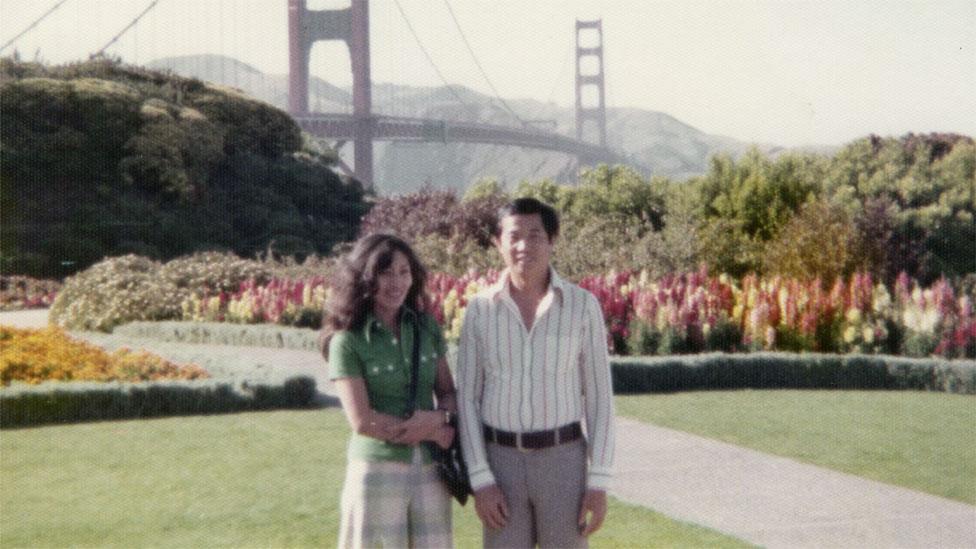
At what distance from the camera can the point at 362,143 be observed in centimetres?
4100

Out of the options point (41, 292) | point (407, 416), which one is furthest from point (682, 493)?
A: point (41, 292)

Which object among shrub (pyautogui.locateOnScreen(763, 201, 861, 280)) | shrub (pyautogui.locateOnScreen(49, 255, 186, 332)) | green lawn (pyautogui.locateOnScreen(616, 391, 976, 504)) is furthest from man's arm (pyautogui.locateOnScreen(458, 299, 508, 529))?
shrub (pyautogui.locateOnScreen(49, 255, 186, 332))

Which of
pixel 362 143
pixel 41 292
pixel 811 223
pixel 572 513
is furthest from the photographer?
pixel 362 143

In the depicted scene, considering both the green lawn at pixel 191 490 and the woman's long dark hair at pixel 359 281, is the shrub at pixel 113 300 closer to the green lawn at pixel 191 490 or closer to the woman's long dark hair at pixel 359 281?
the green lawn at pixel 191 490

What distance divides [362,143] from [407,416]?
38256mm

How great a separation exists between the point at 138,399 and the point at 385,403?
5.85 metres

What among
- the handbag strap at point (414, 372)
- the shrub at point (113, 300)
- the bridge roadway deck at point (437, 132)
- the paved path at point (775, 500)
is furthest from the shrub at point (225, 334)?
the bridge roadway deck at point (437, 132)

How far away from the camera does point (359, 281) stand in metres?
3.30

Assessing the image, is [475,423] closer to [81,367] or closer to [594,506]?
[594,506]

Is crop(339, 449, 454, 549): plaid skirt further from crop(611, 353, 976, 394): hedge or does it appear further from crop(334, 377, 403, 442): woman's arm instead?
crop(611, 353, 976, 394): hedge

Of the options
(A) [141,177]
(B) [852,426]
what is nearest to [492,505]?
(B) [852,426]

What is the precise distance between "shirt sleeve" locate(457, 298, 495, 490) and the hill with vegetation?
2253 centimetres

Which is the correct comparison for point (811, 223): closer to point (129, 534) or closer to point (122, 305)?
point (122, 305)

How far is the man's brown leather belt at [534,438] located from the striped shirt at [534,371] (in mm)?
14
